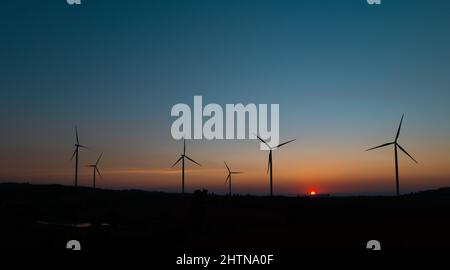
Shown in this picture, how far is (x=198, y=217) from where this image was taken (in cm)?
4972

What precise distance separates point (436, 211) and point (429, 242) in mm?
39698

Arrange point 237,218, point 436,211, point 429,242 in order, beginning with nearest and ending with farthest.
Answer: point 429,242, point 237,218, point 436,211

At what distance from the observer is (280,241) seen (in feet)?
140

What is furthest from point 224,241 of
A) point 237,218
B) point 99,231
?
point 237,218
